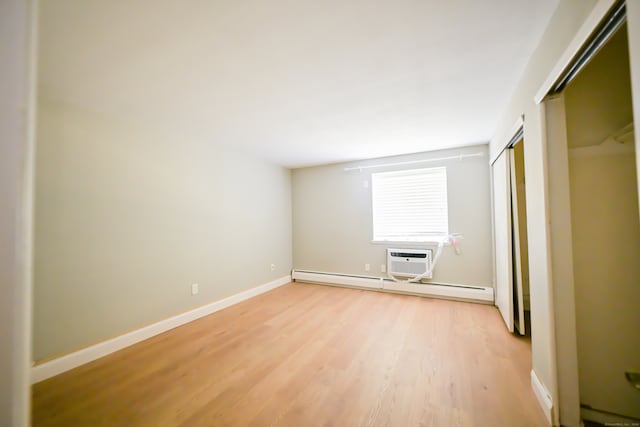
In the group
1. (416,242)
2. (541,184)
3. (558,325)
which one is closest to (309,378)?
(558,325)

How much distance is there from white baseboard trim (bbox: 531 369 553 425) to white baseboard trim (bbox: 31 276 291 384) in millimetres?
3169

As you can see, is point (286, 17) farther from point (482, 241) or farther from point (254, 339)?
point (482, 241)

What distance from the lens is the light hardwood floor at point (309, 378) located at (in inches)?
55.7

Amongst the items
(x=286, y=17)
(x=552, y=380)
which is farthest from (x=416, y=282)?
(x=286, y=17)

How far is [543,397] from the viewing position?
141 cm

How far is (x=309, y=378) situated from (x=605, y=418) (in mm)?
1713

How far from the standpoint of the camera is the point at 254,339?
2.34 meters

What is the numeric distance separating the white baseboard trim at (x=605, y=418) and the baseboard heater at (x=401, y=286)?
196cm

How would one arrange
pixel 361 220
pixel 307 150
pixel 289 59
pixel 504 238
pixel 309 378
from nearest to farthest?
pixel 289 59, pixel 309 378, pixel 504 238, pixel 307 150, pixel 361 220

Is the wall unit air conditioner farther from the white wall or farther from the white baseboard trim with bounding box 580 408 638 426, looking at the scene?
the white wall

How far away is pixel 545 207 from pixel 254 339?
2.54 meters

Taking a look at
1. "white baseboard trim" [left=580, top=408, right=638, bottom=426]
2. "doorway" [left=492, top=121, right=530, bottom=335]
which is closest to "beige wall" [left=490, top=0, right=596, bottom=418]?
"white baseboard trim" [left=580, top=408, right=638, bottom=426]

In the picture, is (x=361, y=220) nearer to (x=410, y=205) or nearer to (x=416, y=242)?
(x=410, y=205)

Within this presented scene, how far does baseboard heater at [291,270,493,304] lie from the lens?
320cm
